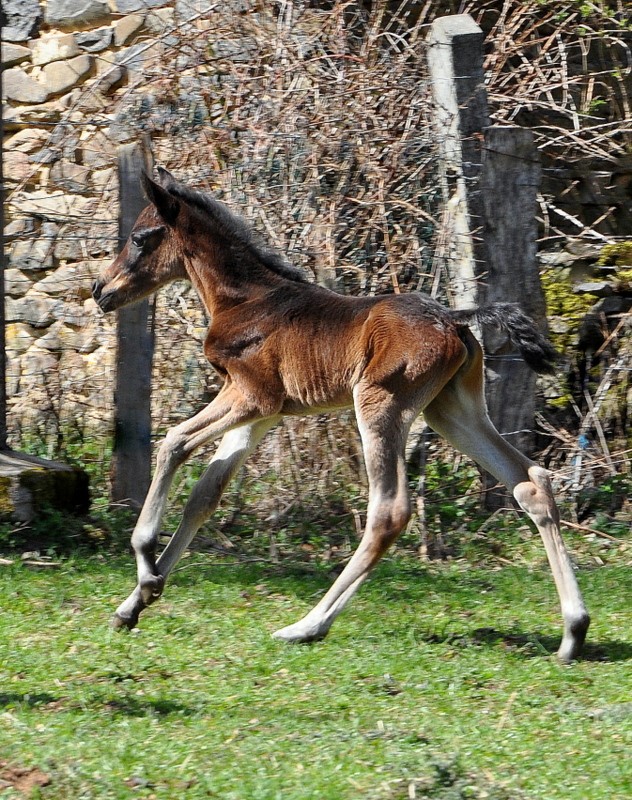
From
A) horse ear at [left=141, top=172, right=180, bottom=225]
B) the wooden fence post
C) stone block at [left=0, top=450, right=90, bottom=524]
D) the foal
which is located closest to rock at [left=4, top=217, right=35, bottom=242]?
the wooden fence post

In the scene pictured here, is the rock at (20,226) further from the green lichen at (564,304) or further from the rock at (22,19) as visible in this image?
the green lichen at (564,304)

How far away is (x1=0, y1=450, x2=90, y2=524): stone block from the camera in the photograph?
649 cm

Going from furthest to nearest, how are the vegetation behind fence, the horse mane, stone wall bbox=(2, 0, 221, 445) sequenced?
1. stone wall bbox=(2, 0, 221, 445)
2. the vegetation behind fence
3. the horse mane

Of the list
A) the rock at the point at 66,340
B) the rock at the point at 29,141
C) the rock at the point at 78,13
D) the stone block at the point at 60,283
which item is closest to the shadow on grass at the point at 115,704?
the rock at the point at 66,340

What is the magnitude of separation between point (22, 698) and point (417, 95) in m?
5.21

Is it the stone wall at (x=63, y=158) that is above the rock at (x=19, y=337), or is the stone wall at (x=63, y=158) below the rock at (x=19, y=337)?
above

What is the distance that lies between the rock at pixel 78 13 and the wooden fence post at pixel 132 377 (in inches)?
131

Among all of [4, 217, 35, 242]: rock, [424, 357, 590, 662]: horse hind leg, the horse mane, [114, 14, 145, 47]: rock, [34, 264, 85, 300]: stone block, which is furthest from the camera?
[114, 14, 145, 47]: rock

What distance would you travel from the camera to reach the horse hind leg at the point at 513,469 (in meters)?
4.94

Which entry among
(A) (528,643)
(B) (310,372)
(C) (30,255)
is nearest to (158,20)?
(C) (30,255)

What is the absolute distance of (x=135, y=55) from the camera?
8930mm

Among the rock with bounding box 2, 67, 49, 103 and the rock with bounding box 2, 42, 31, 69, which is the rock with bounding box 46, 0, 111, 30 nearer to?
the rock with bounding box 2, 42, 31, 69

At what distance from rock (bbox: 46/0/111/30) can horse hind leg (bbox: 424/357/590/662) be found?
5.82 meters

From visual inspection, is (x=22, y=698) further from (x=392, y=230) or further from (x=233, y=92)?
(x=233, y=92)
